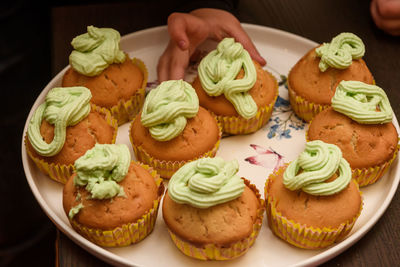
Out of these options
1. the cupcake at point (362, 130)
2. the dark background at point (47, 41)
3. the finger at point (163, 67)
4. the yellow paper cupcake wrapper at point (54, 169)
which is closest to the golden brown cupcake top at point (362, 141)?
the cupcake at point (362, 130)

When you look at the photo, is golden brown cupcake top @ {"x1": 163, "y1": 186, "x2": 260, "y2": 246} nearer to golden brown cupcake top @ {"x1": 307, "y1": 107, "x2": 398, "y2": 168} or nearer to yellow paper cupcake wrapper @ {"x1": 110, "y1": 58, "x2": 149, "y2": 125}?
golden brown cupcake top @ {"x1": 307, "y1": 107, "x2": 398, "y2": 168}

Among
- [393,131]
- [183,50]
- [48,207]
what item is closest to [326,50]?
[393,131]

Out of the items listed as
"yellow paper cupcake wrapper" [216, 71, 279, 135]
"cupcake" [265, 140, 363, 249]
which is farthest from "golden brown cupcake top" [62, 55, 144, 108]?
"cupcake" [265, 140, 363, 249]

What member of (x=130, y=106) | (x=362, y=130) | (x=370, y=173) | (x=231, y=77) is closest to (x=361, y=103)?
(x=362, y=130)

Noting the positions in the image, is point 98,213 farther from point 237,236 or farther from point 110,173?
point 237,236

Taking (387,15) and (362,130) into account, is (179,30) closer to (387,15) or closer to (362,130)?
(362,130)

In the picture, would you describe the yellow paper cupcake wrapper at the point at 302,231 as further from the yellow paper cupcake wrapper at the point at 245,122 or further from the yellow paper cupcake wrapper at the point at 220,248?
the yellow paper cupcake wrapper at the point at 245,122
